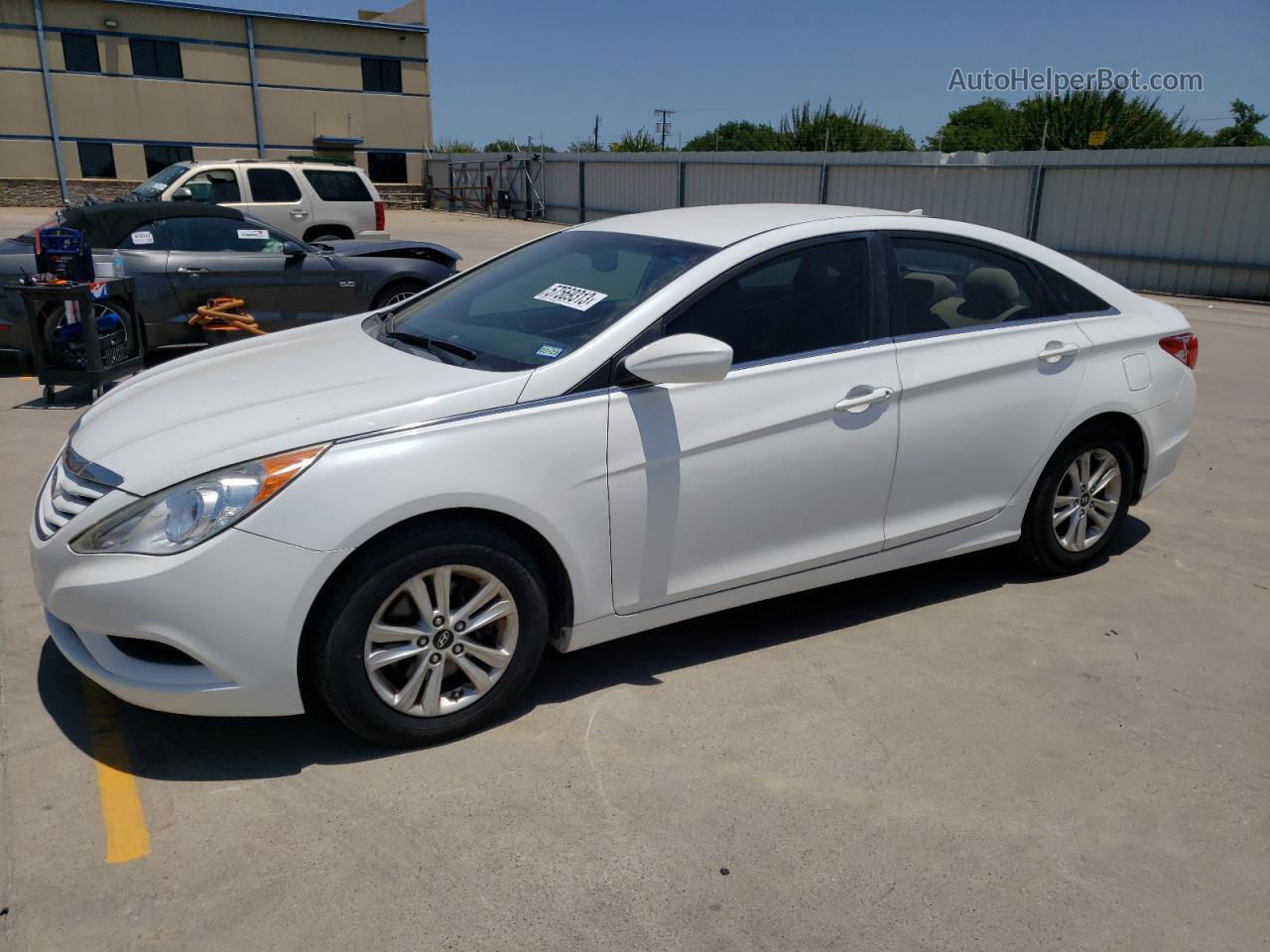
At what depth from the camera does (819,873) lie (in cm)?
274

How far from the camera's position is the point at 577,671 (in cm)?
381

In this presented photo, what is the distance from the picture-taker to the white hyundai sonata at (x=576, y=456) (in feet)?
9.56

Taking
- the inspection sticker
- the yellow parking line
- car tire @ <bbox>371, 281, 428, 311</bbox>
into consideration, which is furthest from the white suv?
the yellow parking line

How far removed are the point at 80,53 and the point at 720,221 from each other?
39.3 metres

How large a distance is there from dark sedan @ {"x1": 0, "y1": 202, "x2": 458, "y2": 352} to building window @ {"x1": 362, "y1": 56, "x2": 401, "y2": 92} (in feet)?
113

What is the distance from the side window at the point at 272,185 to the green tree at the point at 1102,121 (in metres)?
26.5

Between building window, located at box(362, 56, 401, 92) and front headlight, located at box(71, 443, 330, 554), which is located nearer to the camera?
front headlight, located at box(71, 443, 330, 554)

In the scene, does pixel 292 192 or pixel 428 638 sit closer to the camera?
pixel 428 638

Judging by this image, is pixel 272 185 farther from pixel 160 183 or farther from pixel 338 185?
pixel 160 183

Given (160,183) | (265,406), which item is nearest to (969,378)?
(265,406)

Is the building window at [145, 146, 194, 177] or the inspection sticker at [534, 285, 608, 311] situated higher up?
the building window at [145, 146, 194, 177]

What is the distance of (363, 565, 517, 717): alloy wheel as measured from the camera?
10.1 ft

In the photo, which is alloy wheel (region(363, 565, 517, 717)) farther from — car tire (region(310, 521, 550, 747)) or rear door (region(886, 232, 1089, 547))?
rear door (region(886, 232, 1089, 547))

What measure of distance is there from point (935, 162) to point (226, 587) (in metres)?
20.0
